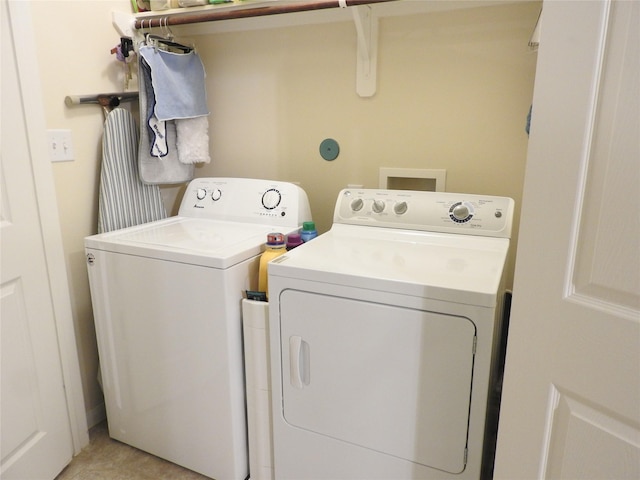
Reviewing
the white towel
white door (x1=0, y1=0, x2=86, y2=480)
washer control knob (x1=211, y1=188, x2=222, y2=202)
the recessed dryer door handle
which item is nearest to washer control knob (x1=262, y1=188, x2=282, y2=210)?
washer control knob (x1=211, y1=188, x2=222, y2=202)

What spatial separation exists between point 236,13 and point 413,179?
100 centimetres

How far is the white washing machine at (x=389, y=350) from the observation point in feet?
3.70

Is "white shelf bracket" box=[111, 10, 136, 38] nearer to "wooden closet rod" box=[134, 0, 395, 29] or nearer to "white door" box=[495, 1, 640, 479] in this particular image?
"wooden closet rod" box=[134, 0, 395, 29]

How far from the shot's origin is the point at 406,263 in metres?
1.31

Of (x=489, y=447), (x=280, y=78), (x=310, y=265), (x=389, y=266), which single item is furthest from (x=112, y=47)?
(x=489, y=447)

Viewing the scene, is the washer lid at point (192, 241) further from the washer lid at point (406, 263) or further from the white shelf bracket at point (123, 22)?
the white shelf bracket at point (123, 22)

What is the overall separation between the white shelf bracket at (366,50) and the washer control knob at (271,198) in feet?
1.87

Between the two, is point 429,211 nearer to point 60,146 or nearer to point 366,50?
point 366,50

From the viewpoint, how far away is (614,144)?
26.7 inches

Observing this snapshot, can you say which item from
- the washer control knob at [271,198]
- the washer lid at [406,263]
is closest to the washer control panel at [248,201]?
the washer control knob at [271,198]

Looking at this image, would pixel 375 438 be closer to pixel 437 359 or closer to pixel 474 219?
pixel 437 359

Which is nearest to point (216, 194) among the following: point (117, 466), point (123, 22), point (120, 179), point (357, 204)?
point (120, 179)

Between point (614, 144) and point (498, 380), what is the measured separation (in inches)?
43.2

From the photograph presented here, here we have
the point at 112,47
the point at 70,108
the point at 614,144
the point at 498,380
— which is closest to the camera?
the point at 614,144
